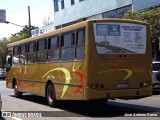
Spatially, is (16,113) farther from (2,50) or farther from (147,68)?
(2,50)

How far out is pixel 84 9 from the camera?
1602 inches

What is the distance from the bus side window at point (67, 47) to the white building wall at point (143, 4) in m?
16.4

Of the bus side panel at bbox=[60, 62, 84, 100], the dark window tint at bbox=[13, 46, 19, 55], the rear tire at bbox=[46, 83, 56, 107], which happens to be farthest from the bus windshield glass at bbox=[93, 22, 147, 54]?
the dark window tint at bbox=[13, 46, 19, 55]

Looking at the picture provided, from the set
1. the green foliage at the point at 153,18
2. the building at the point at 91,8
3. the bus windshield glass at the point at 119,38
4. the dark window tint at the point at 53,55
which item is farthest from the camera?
the building at the point at 91,8

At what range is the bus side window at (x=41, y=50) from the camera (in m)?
17.0

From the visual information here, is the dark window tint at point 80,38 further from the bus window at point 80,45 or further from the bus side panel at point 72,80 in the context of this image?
the bus side panel at point 72,80

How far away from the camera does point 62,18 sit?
151 ft

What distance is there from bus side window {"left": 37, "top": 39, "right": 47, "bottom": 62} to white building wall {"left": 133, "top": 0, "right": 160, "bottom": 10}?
1459 cm

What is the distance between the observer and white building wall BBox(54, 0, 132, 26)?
35269 millimetres

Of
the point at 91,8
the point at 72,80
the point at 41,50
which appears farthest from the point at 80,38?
the point at 91,8

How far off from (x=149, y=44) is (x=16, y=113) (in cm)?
520

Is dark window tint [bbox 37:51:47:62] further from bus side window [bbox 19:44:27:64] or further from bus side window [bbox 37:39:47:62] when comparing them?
bus side window [bbox 19:44:27:64]

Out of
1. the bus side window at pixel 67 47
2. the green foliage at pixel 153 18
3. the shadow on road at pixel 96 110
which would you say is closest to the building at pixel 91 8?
the green foliage at pixel 153 18

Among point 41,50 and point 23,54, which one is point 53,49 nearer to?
point 41,50
